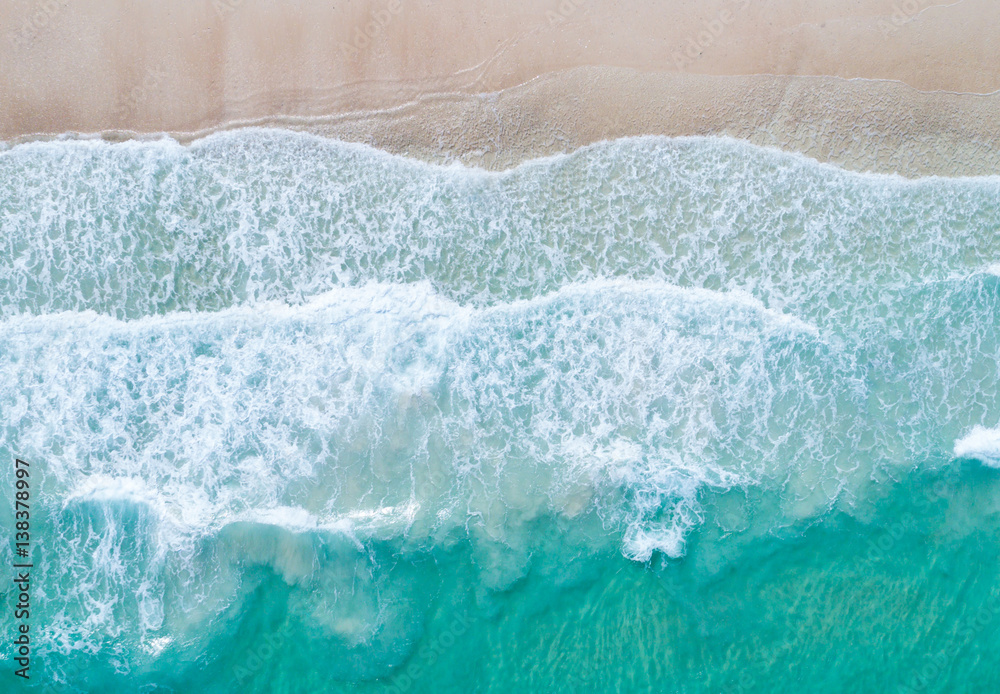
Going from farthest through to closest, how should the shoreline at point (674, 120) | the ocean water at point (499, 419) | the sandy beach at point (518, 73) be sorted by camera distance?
the shoreline at point (674, 120)
the sandy beach at point (518, 73)
the ocean water at point (499, 419)

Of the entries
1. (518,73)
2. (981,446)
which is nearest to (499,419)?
(518,73)

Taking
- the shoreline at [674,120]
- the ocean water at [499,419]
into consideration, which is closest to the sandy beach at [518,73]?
the shoreline at [674,120]

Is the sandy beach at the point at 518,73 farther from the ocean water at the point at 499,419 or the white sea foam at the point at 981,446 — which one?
the white sea foam at the point at 981,446

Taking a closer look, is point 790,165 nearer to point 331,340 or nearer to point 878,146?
A: point 878,146

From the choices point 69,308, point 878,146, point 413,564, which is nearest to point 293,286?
point 69,308

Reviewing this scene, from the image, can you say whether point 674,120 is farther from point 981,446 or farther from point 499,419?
point 981,446

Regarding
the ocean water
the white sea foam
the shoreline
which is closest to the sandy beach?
the shoreline

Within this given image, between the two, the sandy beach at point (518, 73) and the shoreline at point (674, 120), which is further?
the shoreline at point (674, 120)
